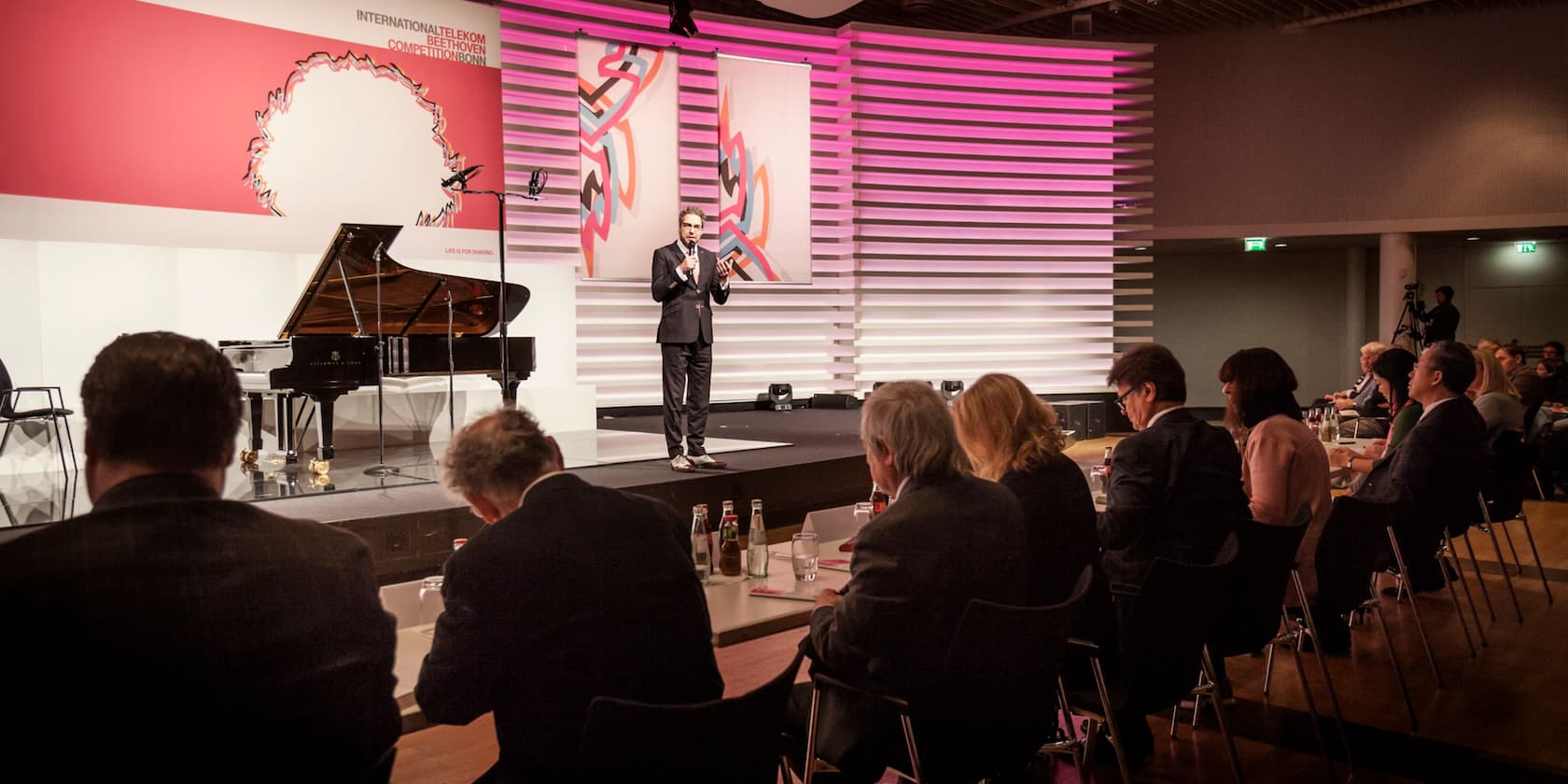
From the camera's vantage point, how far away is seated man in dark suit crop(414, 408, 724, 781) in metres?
1.86

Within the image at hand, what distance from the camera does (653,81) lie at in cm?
988

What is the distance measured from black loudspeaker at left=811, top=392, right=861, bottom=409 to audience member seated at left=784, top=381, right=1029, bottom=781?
326 inches

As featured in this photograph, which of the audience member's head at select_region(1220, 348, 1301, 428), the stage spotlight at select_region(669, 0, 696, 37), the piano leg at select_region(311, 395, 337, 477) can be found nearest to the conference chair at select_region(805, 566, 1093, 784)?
the audience member's head at select_region(1220, 348, 1301, 428)

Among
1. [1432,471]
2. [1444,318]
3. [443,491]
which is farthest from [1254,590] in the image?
[1444,318]

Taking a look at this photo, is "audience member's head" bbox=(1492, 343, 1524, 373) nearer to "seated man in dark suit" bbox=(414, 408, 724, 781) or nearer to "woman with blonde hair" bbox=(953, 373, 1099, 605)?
"woman with blonde hair" bbox=(953, 373, 1099, 605)

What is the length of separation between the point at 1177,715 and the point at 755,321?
23.1ft

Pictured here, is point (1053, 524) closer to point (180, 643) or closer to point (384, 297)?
point (180, 643)

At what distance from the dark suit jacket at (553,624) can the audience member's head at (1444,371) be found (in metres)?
3.97

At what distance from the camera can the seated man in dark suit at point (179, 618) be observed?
1.32 meters

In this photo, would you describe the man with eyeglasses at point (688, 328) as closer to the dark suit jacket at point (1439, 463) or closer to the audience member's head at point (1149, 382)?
the audience member's head at point (1149, 382)

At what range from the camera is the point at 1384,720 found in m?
3.92

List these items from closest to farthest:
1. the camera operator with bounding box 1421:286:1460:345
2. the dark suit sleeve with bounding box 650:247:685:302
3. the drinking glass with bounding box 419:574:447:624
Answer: the drinking glass with bounding box 419:574:447:624
the dark suit sleeve with bounding box 650:247:685:302
the camera operator with bounding box 1421:286:1460:345

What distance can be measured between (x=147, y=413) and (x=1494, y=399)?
6.20m

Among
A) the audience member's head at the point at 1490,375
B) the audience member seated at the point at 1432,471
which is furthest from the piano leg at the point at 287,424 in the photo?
the audience member's head at the point at 1490,375
